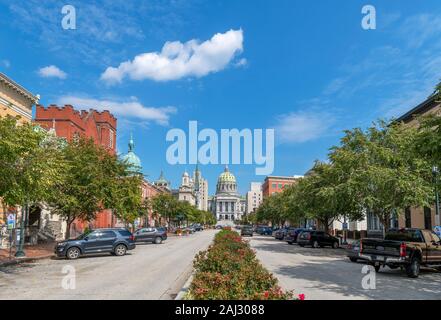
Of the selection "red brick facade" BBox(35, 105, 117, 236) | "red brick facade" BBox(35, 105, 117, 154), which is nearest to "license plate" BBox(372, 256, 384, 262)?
"red brick facade" BBox(35, 105, 117, 236)

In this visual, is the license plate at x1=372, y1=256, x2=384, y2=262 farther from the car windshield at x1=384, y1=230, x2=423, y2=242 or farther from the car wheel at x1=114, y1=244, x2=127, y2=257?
the car wheel at x1=114, y1=244, x2=127, y2=257

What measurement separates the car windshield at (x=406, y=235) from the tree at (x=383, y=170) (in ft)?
17.3

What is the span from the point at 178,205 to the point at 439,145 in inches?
2749

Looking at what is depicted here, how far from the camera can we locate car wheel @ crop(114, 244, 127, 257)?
26.9m

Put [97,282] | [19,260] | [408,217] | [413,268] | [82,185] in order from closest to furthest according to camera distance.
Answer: [97,282] < [413,268] < [19,260] < [82,185] < [408,217]

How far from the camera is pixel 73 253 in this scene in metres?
24.5

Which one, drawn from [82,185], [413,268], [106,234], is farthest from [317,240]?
[413,268]

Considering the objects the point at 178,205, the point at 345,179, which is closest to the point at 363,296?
the point at 345,179

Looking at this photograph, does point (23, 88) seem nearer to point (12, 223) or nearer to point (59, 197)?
point (59, 197)

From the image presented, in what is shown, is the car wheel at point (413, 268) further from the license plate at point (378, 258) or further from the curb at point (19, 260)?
the curb at point (19, 260)

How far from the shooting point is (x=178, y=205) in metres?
80.6

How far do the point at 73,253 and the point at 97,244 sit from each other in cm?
173

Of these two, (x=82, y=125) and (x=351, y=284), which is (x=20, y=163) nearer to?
(x=351, y=284)
